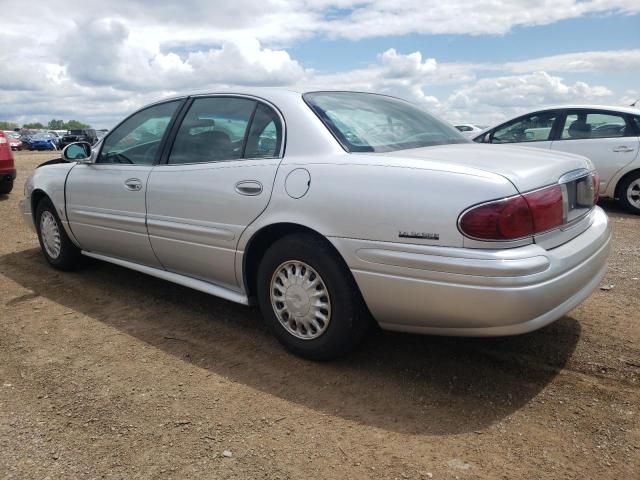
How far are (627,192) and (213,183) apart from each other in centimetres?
668

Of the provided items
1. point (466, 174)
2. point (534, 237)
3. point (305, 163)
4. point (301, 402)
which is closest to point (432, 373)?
point (301, 402)

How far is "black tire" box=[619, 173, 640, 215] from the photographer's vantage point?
305 inches

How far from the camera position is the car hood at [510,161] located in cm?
257

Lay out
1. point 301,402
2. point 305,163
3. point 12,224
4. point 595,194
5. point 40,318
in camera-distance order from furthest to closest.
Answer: point 12,224
point 40,318
point 595,194
point 305,163
point 301,402

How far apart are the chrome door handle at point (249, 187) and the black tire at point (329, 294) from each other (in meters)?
0.32

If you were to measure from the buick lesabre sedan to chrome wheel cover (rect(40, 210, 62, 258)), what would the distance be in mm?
1026

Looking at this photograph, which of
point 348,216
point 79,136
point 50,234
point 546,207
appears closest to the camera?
point 546,207

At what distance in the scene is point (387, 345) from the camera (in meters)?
3.37

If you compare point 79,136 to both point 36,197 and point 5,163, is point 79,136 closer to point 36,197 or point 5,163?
point 5,163

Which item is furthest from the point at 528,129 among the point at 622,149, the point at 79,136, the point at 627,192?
the point at 79,136

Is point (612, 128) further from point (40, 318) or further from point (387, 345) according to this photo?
point (40, 318)

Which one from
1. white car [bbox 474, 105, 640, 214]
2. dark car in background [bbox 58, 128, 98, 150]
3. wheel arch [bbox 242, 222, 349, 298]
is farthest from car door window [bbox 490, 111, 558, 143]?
dark car in background [bbox 58, 128, 98, 150]

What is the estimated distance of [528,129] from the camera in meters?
8.30

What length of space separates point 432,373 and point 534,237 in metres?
0.95
